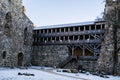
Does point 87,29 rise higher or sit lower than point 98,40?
higher

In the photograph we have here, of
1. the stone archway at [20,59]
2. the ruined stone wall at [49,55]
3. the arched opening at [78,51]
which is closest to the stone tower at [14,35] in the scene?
the stone archway at [20,59]

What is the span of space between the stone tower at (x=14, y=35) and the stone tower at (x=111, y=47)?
658 inches

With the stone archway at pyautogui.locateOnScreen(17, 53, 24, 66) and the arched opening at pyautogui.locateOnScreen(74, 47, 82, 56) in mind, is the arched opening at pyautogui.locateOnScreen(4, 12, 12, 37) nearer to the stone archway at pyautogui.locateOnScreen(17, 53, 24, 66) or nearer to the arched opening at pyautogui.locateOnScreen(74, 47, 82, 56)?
the stone archway at pyautogui.locateOnScreen(17, 53, 24, 66)

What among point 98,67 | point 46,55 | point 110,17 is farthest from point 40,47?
point 110,17

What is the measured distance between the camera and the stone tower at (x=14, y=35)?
31984 millimetres

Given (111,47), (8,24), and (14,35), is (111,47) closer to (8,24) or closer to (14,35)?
(14,35)

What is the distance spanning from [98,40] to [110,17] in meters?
7.67

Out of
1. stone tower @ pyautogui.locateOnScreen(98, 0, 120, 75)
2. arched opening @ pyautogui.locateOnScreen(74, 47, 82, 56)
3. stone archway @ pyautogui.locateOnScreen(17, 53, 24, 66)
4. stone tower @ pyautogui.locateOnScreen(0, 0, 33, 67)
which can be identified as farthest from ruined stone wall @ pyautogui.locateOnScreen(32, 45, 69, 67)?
stone tower @ pyautogui.locateOnScreen(98, 0, 120, 75)

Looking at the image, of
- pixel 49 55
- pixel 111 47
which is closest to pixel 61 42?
pixel 49 55

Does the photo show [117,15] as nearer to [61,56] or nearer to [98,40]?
[98,40]

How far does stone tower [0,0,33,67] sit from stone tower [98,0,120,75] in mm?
16705

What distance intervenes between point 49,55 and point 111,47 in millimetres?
15183

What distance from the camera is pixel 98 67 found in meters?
31.7

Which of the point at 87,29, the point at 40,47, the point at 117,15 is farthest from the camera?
the point at 40,47
